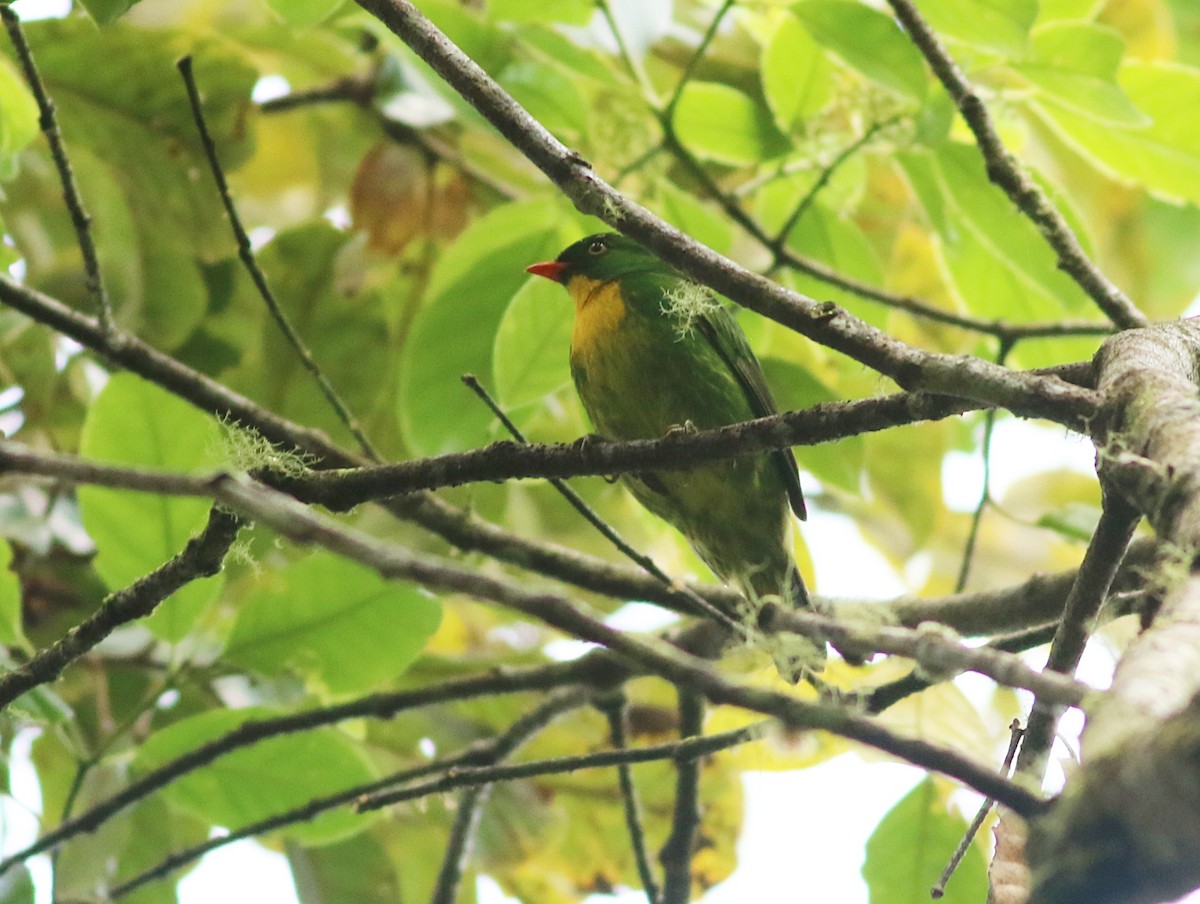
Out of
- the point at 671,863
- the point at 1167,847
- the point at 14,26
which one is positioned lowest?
the point at 1167,847

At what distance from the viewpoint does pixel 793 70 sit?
2719 mm

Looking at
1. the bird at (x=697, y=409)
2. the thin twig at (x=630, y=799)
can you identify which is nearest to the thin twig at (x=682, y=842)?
the thin twig at (x=630, y=799)

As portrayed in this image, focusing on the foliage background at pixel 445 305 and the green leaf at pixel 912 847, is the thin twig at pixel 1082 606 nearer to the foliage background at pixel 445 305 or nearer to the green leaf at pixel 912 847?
the foliage background at pixel 445 305

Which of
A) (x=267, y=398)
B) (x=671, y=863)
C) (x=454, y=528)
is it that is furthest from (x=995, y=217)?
(x=267, y=398)

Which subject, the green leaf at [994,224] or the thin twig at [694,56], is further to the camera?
the green leaf at [994,224]

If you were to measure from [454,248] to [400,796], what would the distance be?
1474 mm

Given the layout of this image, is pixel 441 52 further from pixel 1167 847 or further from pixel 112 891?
pixel 112 891

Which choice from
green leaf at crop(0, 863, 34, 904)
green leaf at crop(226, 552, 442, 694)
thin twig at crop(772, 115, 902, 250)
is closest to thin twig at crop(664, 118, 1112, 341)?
thin twig at crop(772, 115, 902, 250)

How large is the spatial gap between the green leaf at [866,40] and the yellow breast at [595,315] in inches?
36.5

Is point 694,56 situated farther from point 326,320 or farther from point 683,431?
point 326,320

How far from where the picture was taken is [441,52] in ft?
5.99

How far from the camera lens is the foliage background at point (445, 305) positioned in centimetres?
260

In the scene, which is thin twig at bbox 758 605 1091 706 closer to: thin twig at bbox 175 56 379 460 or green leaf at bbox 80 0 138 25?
green leaf at bbox 80 0 138 25

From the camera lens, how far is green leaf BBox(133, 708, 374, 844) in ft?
8.60
